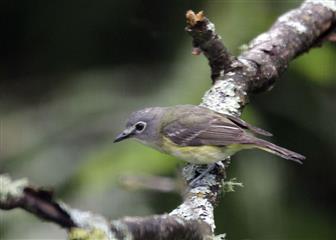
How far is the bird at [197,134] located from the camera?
276 centimetres

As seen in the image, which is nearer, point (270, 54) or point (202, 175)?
point (202, 175)

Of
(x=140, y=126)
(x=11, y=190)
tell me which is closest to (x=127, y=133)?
(x=140, y=126)

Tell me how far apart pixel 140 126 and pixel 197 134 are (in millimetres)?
257

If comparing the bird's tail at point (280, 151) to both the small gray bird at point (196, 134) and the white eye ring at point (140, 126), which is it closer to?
the small gray bird at point (196, 134)

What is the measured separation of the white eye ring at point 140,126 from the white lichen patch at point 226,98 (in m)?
0.33

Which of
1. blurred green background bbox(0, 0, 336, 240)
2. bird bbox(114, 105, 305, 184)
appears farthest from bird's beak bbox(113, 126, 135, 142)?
blurred green background bbox(0, 0, 336, 240)

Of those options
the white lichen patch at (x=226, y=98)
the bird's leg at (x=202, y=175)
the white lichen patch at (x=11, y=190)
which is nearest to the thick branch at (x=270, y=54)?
the white lichen patch at (x=226, y=98)

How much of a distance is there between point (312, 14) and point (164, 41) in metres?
1.68

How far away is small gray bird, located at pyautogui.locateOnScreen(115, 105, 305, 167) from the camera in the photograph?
276cm

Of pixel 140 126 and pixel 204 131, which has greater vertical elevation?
pixel 140 126

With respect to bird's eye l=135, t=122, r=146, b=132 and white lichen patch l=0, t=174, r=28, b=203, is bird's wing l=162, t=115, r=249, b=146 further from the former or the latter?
white lichen patch l=0, t=174, r=28, b=203

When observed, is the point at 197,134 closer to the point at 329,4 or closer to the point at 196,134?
the point at 196,134

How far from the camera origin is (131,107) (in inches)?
171

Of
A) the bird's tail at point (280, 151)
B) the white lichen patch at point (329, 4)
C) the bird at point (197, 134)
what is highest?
the white lichen patch at point (329, 4)
